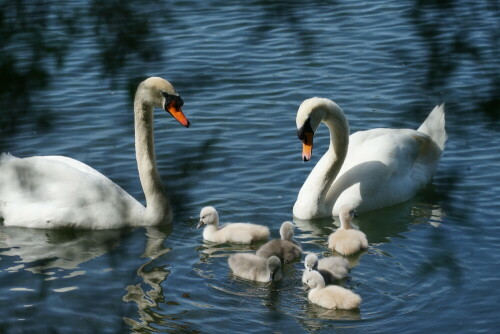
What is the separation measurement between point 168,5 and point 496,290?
18.6ft

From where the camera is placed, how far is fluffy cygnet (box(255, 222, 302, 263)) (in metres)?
8.03

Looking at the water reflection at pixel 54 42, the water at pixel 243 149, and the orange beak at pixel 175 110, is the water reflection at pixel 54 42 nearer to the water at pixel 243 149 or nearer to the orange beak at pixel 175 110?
the water at pixel 243 149

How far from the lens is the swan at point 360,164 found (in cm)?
941

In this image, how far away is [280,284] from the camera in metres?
7.80

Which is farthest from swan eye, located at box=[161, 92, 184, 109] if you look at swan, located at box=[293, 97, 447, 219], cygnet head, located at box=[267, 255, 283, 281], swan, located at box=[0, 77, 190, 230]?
swan, located at box=[293, 97, 447, 219]

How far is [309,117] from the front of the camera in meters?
9.41

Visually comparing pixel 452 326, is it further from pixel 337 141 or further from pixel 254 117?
pixel 254 117

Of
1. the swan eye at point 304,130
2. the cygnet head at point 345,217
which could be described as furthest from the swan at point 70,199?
the cygnet head at point 345,217

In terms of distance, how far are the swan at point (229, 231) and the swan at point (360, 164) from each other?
910mm

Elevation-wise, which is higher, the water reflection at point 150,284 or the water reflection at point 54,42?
the water reflection at point 54,42

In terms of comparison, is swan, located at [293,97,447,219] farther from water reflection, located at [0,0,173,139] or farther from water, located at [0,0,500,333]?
water reflection, located at [0,0,173,139]

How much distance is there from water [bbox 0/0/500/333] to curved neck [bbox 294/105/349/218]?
0.61 feet

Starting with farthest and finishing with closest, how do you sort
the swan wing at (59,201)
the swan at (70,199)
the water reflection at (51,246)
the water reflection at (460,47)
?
the swan wing at (59,201) < the swan at (70,199) < the water reflection at (51,246) < the water reflection at (460,47)

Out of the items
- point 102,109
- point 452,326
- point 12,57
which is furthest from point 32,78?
point 102,109
